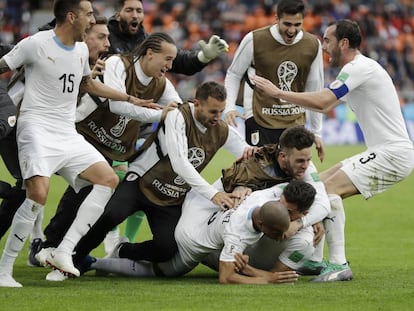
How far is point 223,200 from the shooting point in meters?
8.64

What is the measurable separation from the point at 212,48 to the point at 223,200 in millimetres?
2276

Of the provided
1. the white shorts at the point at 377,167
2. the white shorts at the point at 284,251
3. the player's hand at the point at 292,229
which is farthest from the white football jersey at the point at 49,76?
the white shorts at the point at 377,167

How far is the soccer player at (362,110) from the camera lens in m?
9.12

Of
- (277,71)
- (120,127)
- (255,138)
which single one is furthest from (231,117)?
(120,127)

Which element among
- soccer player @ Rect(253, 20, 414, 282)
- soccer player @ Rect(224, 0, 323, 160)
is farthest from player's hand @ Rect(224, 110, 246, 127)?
soccer player @ Rect(253, 20, 414, 282)

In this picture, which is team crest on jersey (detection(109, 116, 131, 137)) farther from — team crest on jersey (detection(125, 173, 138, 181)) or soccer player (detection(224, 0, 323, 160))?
soccer player (detection(224, 0, 323, 160))

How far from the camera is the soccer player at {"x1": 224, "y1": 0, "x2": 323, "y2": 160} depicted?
412 inches

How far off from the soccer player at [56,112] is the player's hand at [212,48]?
1813 mm

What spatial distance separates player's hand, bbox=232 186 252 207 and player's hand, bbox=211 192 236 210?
4 cm

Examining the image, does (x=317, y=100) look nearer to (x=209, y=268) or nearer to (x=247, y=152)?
(x=247, y=152)

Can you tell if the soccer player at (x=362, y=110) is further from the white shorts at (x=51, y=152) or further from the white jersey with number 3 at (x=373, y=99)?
the white shorts at (x=51, y=152)

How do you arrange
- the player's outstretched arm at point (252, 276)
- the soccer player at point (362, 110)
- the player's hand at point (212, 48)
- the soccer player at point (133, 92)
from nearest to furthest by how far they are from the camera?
the player's outstretched arm at point (252, 276) < the soccer player at point (362, 110) < the soccer player at point (133, 92) < the player's hand at point (212, 48)

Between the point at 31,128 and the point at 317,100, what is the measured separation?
258 cm

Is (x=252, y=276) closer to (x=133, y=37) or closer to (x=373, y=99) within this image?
(x=373, y=99)
